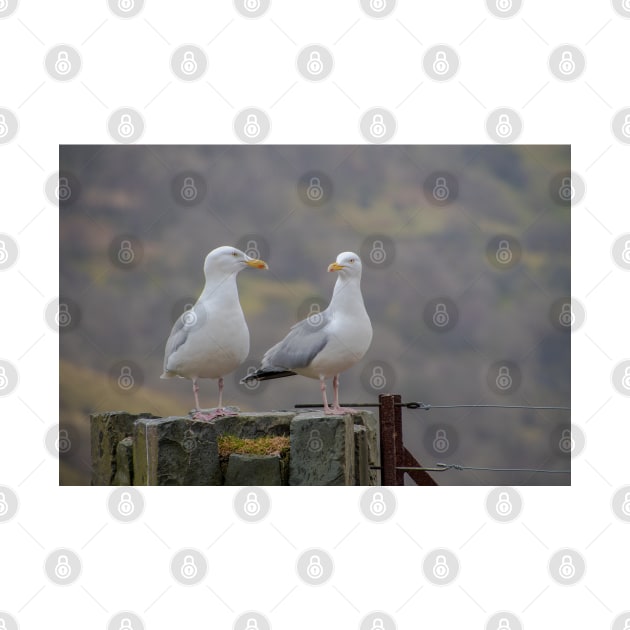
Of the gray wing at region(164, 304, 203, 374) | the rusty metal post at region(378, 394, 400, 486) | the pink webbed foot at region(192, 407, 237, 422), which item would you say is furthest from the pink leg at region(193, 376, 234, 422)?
the rusty metal post at region(378, 394, 400, 486)

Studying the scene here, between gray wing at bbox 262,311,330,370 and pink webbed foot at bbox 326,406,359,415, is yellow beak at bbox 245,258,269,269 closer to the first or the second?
gray wing at bbox 262,311,330,370

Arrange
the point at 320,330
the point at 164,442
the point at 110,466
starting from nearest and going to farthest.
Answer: the point at 164,442
the point at 320,330
the point at 110,466

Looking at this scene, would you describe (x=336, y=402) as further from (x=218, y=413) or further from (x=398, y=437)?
(x=218, y=413)

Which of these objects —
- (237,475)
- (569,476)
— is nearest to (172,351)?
(237,475)

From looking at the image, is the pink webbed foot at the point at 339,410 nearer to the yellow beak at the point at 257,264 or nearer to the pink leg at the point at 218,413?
the pink leg at the point at 218,413

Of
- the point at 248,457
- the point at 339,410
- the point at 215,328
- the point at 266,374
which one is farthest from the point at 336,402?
the point at 215,328

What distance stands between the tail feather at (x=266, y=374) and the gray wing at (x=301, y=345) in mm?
59

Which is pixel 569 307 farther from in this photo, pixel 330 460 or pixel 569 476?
pixel 330 460

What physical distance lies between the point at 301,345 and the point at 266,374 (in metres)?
0.46

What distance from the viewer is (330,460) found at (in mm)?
6383

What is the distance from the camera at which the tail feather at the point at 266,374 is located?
23.2ft

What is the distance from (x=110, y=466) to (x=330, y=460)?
193 centimetres

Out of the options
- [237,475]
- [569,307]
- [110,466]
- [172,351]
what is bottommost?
[110,466]

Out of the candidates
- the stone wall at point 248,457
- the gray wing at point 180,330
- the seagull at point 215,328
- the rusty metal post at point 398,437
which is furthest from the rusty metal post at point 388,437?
the gray wing at point 180,330
